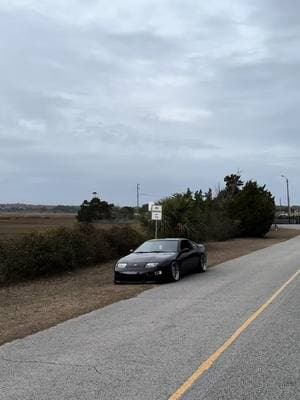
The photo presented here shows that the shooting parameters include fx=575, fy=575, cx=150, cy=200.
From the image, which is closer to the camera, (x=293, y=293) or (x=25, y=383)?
(x=25, y=383)

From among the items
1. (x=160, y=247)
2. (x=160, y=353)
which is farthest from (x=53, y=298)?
(x=160, y=353)

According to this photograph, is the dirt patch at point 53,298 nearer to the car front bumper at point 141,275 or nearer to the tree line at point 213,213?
the car front bumper at point 141,275

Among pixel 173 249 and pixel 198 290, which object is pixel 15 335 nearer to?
pixel 198 290

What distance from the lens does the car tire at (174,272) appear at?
16.7 metres

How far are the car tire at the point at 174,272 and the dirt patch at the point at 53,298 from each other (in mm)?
901

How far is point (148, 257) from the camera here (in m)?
17.1

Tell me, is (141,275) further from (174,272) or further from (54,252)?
(54,252)

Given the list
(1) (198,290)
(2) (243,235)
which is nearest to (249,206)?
(2) (243,235)

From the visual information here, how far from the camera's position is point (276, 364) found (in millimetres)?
6914

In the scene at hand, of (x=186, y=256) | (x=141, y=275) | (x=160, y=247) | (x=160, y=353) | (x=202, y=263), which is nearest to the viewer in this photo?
(x=160, y=353)

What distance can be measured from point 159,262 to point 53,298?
3.87 m

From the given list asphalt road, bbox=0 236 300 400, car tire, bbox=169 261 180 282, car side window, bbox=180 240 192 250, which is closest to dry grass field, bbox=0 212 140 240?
car side window, bbox=180 240 192 250

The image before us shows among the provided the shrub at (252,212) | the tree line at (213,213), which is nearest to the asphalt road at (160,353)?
the tree line at (213,213)

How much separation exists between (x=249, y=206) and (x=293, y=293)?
123 ft
